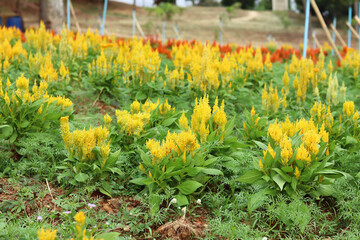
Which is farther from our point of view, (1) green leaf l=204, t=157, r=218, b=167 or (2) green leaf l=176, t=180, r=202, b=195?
(1) green leaf l=204, t=157, r=218, b=167

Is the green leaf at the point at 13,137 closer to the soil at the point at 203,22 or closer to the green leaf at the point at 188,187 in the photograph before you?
the green leaf at the point at 188,187

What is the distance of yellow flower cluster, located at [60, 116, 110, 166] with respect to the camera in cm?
329

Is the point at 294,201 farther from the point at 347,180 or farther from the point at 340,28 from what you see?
the point at 340,28

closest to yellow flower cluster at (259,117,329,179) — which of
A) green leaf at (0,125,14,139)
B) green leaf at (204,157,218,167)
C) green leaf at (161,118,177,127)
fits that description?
green leaf at (204,157,218,167)

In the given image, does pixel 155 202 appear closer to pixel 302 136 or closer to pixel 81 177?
pixel 81 177

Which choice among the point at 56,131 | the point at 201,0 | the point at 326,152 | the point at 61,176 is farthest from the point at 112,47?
the point at 201,0

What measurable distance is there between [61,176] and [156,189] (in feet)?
2.77

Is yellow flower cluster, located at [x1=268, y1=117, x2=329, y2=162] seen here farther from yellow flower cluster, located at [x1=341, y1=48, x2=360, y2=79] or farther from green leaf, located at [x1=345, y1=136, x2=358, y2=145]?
yellow flower cluster, located at [x1=341, y1=48, x2=360, y2=79]

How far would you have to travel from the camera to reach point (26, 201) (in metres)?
3.28

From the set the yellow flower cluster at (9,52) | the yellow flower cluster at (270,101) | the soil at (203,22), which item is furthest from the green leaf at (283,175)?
the soil at (203,22)

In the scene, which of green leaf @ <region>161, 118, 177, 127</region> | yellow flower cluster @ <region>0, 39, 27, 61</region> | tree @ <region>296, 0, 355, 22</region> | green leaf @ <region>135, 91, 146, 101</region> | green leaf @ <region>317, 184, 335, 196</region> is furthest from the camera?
tree @ <region>296, 0, 355, 22</region>

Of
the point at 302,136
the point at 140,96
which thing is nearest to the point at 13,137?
the point at 140,96

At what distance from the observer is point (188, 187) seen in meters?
3.26

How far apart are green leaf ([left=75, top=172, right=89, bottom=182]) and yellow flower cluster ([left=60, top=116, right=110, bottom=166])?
13 cm
